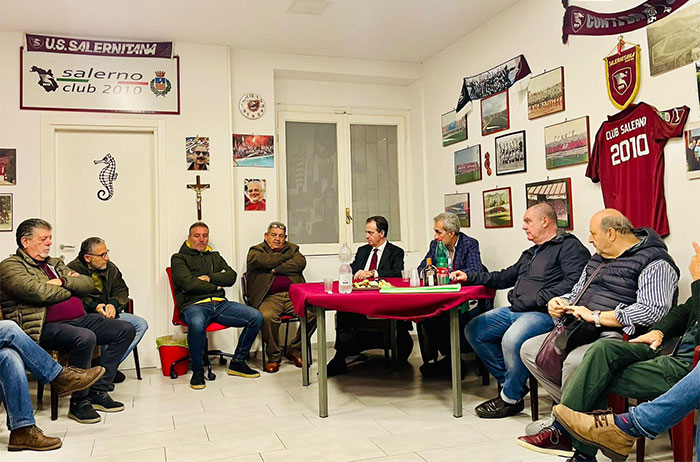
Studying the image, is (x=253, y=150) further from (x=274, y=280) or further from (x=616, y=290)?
(x=616, y=290)

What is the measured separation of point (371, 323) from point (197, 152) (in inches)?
86.0

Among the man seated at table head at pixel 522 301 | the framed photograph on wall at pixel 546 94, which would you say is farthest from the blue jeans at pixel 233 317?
the framed photograph on wall at pixel 546 94

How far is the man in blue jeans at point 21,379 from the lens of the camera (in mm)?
3139

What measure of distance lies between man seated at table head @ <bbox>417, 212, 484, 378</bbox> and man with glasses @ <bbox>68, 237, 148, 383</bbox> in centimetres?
218

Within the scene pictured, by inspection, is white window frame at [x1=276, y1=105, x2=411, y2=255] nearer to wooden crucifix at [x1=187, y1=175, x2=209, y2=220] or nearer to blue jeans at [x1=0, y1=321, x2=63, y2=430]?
wooden crucifix at [x1=187, y1=175, x2=209, y2=220]

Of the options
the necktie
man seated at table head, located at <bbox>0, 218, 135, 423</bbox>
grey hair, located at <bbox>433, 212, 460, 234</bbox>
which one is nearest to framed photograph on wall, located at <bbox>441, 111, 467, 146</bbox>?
grey hair, located at <bbox>433, 212, 460, 234</bbox>

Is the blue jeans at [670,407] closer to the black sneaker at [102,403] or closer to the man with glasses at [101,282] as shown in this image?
the black sneaker at [102,403]

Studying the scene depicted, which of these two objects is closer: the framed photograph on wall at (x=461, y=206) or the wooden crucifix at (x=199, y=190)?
the wooden crucifix at (x=199, y=190)

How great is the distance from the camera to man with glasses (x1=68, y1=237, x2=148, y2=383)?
4281 millimetres

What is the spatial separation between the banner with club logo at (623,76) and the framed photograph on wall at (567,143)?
298 millimetres

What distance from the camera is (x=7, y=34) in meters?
4.97

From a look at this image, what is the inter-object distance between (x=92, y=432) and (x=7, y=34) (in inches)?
135

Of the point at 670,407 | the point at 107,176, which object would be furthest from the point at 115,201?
the point at 670,407

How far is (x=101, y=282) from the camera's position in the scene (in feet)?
14.5
